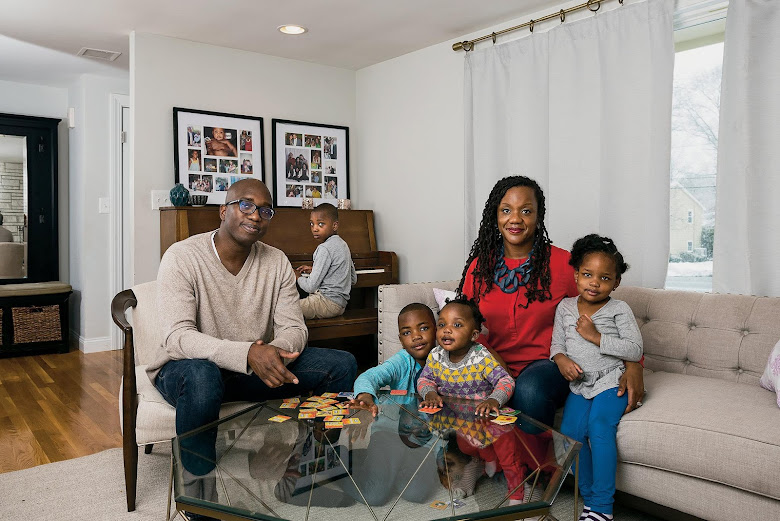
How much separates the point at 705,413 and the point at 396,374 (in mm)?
1055

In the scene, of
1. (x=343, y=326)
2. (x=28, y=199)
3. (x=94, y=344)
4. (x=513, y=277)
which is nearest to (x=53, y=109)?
(x=28, y=199)

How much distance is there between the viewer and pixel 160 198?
4211 millimetres

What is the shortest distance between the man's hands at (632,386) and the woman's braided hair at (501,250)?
0.43m

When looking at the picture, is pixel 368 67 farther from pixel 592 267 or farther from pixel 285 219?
pixel 592 267

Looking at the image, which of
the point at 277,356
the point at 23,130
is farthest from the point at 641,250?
the point at 23,130

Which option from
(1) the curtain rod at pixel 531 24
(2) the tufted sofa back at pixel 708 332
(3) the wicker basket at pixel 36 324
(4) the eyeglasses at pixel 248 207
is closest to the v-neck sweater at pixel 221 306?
(4) the eyeglasses at pixel 248 207

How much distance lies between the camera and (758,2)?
8.91 feet

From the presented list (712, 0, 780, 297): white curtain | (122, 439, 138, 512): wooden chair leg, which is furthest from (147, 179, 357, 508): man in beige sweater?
(712, 0, 780, 297): white curtain

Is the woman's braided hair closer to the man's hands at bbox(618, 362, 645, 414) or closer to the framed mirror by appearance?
the man's hands at bbox(618, 362, 645, 414)

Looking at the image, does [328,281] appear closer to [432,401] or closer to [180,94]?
[180,94]

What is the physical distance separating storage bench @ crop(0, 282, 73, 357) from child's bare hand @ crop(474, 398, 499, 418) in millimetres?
4494

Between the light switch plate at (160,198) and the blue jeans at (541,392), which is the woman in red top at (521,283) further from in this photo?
the light switch plate at (160,198)

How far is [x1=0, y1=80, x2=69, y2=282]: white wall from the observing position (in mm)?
5562

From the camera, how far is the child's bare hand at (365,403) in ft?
6.50
